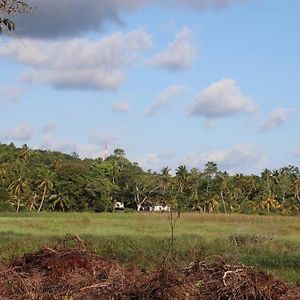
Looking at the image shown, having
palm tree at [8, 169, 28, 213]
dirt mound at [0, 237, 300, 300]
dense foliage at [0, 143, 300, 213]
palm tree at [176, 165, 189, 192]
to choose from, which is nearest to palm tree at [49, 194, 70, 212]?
dense foliage at [0, 143, 300, 213]

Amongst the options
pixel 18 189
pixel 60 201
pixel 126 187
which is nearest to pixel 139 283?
pixel 18 189

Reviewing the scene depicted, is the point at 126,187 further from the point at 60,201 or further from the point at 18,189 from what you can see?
the point at 18,189

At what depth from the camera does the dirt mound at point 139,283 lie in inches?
291

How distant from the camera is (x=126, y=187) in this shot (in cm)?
8238

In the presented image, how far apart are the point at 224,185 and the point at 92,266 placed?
7690 cm

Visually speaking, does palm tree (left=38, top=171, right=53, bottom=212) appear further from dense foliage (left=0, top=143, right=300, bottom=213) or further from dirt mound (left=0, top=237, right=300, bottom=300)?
dirt mound (left=0, top=237, right=300, bottom=300)

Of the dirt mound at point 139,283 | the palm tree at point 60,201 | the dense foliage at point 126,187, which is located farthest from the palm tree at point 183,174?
the dirt mound at point 139,283

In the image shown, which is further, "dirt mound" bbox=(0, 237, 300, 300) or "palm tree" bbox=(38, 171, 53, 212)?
"palm tree" bbox=(38, 171, 53, 212)

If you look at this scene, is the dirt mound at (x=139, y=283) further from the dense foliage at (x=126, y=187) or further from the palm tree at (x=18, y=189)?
the palm tree at (x=18, y=189)

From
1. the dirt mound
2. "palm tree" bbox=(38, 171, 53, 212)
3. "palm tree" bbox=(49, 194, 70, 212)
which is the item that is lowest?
the dirt mound

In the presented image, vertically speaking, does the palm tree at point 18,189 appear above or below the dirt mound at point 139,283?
above

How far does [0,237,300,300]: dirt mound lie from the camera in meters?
7.39

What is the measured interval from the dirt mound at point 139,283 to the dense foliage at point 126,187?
52922mm

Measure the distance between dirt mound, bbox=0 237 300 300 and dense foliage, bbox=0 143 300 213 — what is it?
5292 cm
